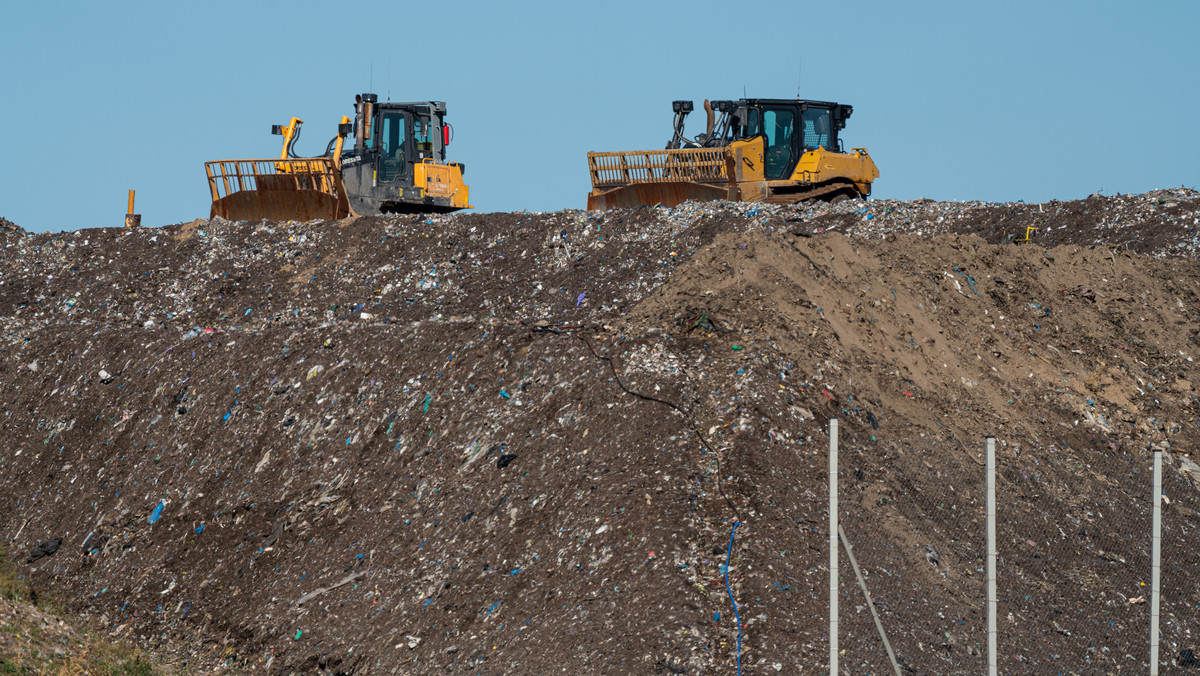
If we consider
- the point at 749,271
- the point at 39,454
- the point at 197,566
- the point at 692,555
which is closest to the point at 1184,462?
the point at 749,271

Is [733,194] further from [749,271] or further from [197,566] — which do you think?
[197,566]

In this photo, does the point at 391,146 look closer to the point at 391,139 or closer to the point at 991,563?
the point at 391,139

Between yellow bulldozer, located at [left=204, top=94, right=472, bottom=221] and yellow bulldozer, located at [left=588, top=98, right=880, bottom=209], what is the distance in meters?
3.16

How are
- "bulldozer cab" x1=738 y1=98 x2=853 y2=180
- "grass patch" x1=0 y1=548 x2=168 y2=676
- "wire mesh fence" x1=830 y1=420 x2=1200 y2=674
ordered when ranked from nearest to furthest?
"wire mesh fence" x1=830 y1=420 x2=1200 y2=674 → "grass patch" x1=0 y1=548 x2=168 y2=676 → "bulldozer cab" x1=738 y1=98 x2=853 y2=180

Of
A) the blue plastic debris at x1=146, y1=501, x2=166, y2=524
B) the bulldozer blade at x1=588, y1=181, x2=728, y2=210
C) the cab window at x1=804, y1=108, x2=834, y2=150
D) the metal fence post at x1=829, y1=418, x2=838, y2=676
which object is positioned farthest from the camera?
the cab window at x1=804, y1=108, x2=834, y2=150

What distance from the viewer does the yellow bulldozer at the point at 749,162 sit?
20.3 meters

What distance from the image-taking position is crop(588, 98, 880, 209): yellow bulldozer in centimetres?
2027

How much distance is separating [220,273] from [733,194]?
338 inches

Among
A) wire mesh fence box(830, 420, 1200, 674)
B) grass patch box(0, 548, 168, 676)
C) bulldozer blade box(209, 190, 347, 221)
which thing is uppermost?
bulldozer blade box(209, 190, 347, 221)

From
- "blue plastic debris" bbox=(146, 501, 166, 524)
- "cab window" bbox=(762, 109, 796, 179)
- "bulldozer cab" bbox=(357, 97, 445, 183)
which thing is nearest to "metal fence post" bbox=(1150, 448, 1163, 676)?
"blue plastic debris" bbox=(146, 501, 166, 524)

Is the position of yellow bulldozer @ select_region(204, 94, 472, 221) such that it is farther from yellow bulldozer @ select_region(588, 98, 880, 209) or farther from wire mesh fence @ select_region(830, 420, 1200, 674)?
wire mesh fence @ select_region(830, 420, 1200, 674)

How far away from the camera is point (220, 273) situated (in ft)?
63.7

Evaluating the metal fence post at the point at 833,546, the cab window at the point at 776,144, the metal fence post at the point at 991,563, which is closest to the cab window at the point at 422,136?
the cab window at the point at 776,144

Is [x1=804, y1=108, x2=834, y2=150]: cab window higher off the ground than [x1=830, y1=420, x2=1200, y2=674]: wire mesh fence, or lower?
higher
